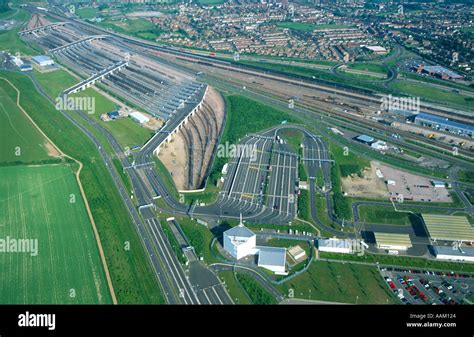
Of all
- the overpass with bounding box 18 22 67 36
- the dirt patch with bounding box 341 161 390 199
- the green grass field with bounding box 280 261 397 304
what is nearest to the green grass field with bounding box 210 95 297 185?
the dirt patch with bounding box 341 161 390 199

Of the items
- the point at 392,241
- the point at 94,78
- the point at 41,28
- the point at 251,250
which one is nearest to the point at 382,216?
the point at 392,241

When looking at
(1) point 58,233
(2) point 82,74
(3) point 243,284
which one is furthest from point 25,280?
(2) point 82,74

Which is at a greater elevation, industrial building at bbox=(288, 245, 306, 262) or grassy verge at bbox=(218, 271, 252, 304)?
industrial building at bbox=(288, 245, 306, 262)

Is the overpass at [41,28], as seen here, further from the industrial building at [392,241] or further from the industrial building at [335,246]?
the industrial building at [392,241]

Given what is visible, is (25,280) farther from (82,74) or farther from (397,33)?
(397,33)

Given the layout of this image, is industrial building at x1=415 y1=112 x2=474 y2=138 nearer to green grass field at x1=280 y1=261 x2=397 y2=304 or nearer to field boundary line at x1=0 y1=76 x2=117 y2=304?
green grass field at x1=280 y1=261 x2=397 y2=304

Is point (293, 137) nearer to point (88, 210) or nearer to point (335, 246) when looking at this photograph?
point (335, 246)
